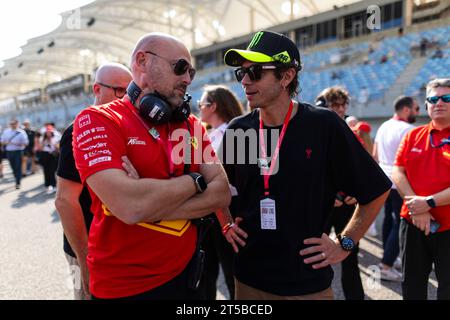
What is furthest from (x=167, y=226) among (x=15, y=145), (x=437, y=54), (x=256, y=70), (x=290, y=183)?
(x=437, y=54)

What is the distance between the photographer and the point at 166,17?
32188 mm

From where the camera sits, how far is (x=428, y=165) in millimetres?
2287

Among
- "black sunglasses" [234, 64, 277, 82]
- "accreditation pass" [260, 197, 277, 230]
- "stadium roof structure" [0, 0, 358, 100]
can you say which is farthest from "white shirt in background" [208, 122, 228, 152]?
"stadium roof structure" [0, 0, 358, 100]

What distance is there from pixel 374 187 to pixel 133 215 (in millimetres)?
1151

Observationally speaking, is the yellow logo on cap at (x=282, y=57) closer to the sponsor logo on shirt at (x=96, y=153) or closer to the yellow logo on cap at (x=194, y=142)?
the yellow logo on cap at (x=194, y=142)

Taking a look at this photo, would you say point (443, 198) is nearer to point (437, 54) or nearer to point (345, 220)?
point (345, 220)

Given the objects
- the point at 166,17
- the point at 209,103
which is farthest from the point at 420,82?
the point at 166,17

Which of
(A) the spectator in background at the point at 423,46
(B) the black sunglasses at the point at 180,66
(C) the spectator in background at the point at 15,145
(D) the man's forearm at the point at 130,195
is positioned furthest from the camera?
(A) the spectator in background at the point at 423,46

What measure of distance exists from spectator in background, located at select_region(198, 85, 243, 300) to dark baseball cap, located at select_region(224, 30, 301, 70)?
104cm

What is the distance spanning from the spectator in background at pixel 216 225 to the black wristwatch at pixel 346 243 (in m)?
1.14

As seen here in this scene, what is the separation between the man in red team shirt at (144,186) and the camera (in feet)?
4.24

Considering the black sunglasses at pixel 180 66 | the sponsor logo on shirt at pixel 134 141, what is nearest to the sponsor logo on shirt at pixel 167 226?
the sponsor logo on shirt at pixel 134 141
